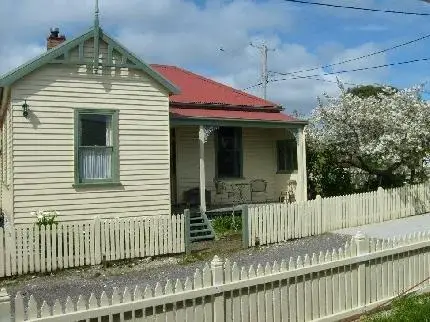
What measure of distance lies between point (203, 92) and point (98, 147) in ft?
22.3

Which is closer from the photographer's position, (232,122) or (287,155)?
(232,122)

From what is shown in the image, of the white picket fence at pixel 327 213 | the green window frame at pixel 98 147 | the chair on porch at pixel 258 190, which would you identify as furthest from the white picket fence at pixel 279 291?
the chair on porch at pixel 258 190

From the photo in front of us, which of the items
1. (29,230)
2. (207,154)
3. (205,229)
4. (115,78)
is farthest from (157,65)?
(29,230)

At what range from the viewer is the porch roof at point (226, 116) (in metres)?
→ 16.2

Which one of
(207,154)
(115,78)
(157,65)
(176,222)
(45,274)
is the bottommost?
(45,274)

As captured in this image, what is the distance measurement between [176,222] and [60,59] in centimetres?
509

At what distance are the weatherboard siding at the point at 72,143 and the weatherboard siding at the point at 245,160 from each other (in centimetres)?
297

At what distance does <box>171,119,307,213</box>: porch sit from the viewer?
17.8 m

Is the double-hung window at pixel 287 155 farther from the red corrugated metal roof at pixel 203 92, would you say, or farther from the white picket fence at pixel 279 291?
the white picket fence at pixel 279 291

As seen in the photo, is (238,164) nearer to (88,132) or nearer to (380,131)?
(380,131)

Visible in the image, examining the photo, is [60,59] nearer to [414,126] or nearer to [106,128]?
[106,128]

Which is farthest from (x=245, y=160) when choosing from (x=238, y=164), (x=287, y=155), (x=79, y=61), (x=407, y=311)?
(x=407, y=311)

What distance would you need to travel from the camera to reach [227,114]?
17.9 metres

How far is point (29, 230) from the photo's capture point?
35.8 feet
